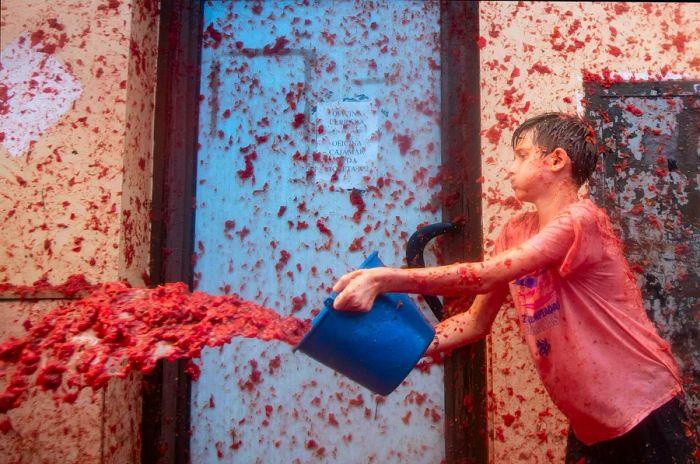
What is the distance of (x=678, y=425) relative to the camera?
5.00 ft

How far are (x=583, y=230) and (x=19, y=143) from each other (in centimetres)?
235

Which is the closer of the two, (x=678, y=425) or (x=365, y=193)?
(x=678, y=425)

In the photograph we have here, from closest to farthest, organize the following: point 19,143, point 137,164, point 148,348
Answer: point 148,348
point 19,143
point 137,164

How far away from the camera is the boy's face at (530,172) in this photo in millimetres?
1761

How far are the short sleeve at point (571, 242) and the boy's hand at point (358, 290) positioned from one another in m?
0.49

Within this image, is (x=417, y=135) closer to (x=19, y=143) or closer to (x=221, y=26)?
(x=221, y=26)

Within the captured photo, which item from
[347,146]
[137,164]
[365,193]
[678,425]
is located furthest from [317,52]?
[678,425]

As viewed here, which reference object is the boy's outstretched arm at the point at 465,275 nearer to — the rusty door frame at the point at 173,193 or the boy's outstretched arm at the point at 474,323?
the boy's outstretched arm at the point at 474,323

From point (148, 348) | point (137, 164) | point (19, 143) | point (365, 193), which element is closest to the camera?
point (148, 348)

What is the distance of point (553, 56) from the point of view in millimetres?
2461

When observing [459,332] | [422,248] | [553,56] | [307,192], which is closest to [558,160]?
[459,332]

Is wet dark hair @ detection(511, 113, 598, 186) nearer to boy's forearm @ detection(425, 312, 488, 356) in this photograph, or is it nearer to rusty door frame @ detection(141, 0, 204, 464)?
boy's forearm @ detection(425, 312, 488, 356)

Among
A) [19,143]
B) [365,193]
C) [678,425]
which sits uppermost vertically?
[19,143]

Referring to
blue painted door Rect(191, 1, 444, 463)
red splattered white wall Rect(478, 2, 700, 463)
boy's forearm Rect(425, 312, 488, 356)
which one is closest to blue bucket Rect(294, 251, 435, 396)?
boy's forearm Rect(425, 312, 488, 356)
